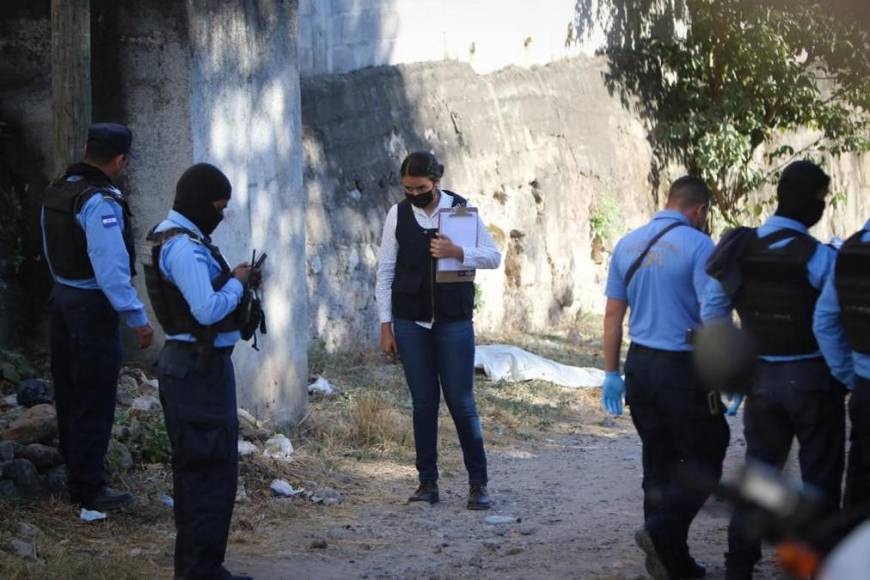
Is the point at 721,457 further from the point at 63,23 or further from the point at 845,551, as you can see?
the point at 63,23

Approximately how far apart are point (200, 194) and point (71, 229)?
1615 mm

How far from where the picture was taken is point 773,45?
55.9 ft

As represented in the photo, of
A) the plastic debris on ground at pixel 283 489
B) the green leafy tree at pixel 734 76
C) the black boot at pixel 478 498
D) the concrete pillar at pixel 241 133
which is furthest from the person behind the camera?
the green leafy tree at pixel 734 76

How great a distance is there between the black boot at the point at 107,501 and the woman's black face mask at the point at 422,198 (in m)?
2.26

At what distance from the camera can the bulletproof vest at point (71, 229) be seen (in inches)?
273

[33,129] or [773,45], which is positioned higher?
[773,45]

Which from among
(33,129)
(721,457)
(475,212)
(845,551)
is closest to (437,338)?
(475,212)

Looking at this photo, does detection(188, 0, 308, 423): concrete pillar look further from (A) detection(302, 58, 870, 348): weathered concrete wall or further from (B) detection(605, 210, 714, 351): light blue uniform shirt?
(B) detection(605, 210, 714, 351): light blue uniform shirt

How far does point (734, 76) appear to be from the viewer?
17.3 m

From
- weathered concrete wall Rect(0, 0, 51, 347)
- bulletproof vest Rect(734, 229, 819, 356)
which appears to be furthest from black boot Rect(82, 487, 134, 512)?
bulletproof vest Rect(734, 229, 819, 356)

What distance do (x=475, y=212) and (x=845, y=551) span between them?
532cm

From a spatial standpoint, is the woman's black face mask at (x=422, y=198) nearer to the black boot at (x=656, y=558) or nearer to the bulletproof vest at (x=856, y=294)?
the black boot at (x=656, y=558)

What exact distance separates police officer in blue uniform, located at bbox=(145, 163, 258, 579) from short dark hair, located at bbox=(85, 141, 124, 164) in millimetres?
1469

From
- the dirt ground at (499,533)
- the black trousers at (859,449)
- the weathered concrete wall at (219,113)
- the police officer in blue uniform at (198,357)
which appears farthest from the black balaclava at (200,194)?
the weathered concrete wall at (219,113)
